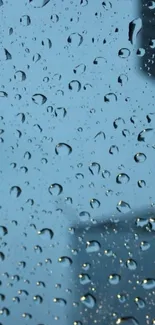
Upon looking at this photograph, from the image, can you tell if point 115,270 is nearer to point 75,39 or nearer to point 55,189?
point 55,189

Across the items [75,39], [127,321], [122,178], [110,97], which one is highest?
[75,39]

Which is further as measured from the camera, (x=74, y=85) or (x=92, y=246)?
(x=74, y=85)

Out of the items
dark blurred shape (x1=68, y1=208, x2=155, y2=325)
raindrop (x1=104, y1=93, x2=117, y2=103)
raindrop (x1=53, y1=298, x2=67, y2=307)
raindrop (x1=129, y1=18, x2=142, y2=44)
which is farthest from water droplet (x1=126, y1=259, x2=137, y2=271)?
raindrop (x1=129, y1=18, x2=142, y2=44)

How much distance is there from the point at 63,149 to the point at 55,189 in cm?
6

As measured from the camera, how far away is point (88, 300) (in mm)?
792

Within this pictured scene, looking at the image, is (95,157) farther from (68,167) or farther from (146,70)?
(146,70)

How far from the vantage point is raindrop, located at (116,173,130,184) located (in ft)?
2.88

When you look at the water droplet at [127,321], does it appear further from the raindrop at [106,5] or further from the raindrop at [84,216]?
the raindrop at [106,5]

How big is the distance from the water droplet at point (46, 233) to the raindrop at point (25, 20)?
0.36m

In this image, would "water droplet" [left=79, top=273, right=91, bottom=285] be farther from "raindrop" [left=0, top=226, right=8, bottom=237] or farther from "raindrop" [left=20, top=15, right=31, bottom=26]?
"raindrop" [left=20, top=15, right=31, bottom=26]

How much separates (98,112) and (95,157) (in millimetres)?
79

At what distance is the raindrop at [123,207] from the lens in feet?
2.81

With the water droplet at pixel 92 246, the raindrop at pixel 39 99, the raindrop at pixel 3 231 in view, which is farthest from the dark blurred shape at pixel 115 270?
the raindrop at pixel 39 99

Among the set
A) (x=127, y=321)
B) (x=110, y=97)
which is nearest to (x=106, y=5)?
(x=110, y=97)
